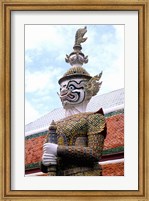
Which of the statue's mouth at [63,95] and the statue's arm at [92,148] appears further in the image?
the statue's mouth at [63,95]

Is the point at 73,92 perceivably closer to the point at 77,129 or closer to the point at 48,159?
the point at 77,129

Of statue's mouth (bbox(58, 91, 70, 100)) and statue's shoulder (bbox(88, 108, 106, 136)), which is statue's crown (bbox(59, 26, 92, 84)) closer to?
statue's mouth (bbox(58, 91, 70, 100))

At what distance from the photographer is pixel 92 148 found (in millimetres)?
2623

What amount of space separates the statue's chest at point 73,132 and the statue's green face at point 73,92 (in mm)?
116

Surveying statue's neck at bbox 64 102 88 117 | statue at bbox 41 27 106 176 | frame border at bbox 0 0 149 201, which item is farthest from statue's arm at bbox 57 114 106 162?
frame border at bbox 0 0 149 201

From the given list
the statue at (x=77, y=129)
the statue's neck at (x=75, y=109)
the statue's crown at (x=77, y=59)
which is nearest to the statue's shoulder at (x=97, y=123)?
the statue at (x=77, y=129)

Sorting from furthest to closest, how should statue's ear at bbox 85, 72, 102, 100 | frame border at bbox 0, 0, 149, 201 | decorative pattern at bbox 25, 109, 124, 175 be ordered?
statue's ear at bbox 85, 72, 102, 100, decorative pattern at bbox 25, 109, 124, 175, frame border at bbox 0, 0, 149, 201

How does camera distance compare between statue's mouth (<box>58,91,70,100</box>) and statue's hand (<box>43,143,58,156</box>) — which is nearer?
statue's hand (<box>43,143,58,156</box>)

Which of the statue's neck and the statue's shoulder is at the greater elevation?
the statue's neck

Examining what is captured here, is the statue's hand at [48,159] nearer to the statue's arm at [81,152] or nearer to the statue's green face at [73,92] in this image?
the statue's arm at [81,152]

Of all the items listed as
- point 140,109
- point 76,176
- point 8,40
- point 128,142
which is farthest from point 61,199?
→ point 8,40

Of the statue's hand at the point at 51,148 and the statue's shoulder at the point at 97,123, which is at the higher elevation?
the statue's shoulder at the point at 97,123

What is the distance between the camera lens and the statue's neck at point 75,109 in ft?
9.12

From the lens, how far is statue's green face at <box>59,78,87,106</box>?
273 centimetres
